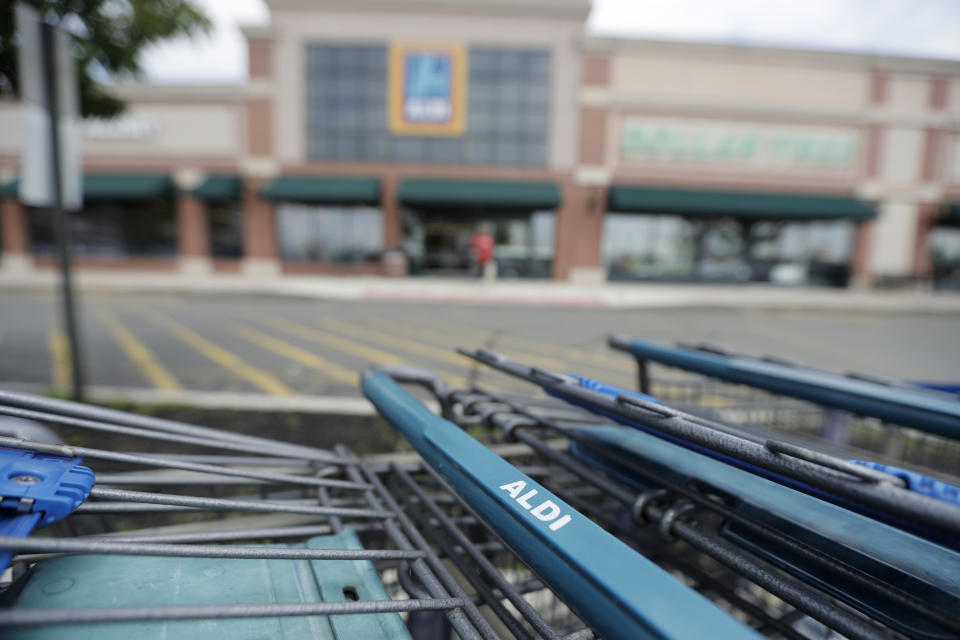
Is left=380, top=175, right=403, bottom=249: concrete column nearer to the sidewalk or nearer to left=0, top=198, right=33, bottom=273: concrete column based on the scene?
the sidewalk

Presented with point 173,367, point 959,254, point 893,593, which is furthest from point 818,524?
point 959,254

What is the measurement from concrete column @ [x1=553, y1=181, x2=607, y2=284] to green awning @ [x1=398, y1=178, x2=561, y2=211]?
874 millimetres

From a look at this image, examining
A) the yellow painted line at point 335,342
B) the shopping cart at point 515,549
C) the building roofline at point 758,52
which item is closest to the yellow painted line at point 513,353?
the yellow painted line at point 335,342

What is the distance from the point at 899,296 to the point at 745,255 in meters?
5.34

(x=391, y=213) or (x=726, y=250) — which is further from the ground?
(x=391, y=213)

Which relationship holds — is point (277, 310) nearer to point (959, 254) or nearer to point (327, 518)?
point (327, 518)

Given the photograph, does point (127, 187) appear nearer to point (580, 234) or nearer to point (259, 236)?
point (259, 236)

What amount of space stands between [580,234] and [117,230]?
19.4 meters

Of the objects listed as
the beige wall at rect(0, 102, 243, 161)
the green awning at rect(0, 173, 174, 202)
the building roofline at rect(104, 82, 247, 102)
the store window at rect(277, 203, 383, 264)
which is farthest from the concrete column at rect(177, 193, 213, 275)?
the building roofline at rect(104, 82, 247, 102)

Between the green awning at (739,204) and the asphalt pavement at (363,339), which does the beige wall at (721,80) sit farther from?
the asphalt pavement at (363,339)

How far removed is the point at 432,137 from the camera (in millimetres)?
18969

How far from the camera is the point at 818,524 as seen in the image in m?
1.20

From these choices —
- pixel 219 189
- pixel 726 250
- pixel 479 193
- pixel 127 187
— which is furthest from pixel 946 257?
pixel 127 187

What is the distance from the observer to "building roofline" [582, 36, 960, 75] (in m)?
18.4
